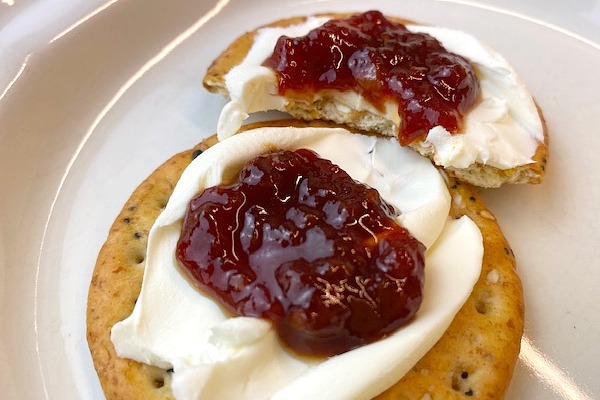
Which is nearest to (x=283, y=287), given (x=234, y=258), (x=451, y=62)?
(x=234, y=258)

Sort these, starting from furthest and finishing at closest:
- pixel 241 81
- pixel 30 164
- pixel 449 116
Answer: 1. pixel 30 164
2. pixel 241 81
3. pixel 449 116

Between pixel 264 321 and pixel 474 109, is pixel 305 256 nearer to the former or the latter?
pixel 264 321

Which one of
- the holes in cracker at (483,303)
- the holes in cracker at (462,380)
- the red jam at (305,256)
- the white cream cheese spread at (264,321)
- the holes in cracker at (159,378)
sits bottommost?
the holes in cracker at (462,380)

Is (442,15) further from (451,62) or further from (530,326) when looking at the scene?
(530,326)

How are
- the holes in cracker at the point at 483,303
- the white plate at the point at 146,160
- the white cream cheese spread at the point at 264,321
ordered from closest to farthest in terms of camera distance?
the white cream cheese spread at the point at 264,321, the holes in cracker at the point at 483,303, the white plate at the point at 146,160

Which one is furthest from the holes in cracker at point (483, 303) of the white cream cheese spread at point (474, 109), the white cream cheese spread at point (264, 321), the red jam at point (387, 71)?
the red jam at point (387, 71)

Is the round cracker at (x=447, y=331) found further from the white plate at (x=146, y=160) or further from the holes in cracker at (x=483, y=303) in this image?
the white plate at (x=146, y=160)

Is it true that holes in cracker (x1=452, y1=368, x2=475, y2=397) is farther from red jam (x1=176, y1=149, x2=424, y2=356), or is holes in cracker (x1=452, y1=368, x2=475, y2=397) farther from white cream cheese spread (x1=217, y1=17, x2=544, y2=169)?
white cream cheese spread (x1=217, y1=17, x2=544, y2=169)
